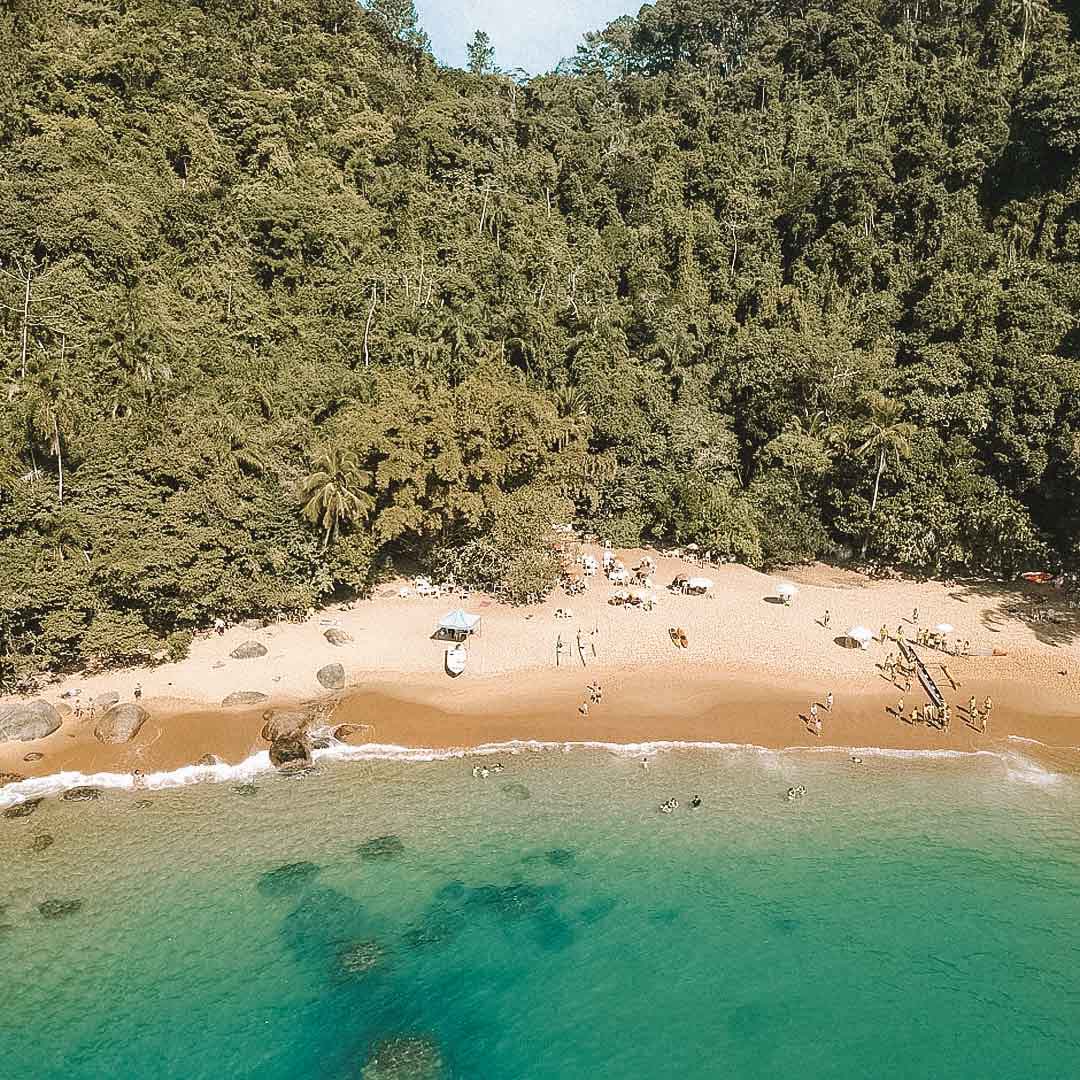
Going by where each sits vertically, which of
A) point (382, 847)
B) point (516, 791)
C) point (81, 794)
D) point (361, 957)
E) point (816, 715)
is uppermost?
point (816, 715)

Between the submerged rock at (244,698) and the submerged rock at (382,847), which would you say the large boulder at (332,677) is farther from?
the submerged rock at (382,847)

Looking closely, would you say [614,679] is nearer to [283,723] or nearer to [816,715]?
[816,715]

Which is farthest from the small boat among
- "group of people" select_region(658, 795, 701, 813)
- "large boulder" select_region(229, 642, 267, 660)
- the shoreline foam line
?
"group of people" select_region(658, 795, 701, 813)

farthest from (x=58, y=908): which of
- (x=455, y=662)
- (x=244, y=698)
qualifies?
(x=455, y=662)

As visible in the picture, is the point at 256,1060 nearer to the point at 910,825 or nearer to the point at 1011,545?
the point at 910,825

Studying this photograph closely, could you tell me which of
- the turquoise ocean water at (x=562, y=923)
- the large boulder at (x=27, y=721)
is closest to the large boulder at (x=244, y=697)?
the turquoise ocean water at (x=562, y=923)

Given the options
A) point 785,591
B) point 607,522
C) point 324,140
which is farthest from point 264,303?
point 785,591

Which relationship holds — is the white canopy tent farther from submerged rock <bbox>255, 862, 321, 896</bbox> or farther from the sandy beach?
submerged rock <bbox>255, 862, 321, 896</bbox>
